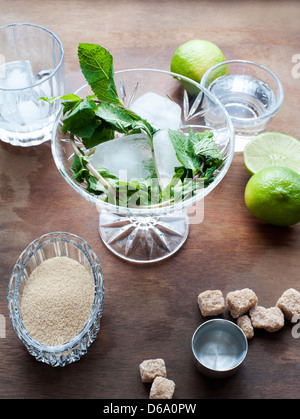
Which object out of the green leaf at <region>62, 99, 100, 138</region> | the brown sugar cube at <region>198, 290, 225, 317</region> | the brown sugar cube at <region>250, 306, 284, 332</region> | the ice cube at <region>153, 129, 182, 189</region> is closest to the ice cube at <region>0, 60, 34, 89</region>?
the green leaf at <region>62, 99, 100, 138</region>

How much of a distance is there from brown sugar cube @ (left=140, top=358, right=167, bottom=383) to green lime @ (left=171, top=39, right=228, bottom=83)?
0.78 meters

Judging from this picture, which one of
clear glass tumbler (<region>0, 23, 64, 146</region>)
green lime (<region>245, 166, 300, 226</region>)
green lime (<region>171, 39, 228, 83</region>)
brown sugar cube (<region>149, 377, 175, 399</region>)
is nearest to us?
brown sugar cube (<region>149, 377, 175, 399</region>)

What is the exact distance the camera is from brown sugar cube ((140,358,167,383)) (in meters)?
1.13

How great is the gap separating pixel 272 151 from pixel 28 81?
2.31 feet

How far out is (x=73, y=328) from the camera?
1.13 meters

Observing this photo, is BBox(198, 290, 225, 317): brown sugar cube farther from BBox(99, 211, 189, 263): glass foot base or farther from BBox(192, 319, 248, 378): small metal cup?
BBox(99, 211, 189, 263): glass foot base

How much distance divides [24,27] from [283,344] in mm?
1075

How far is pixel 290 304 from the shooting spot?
122cm

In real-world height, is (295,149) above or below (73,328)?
above

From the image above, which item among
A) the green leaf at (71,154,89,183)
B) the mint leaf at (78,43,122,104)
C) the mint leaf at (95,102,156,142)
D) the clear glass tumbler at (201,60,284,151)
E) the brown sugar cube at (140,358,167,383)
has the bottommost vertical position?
the brown sugar cube at (140,358,167,383)

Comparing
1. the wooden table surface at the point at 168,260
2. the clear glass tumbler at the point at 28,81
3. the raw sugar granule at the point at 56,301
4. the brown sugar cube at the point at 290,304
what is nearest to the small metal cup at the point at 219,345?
the wooden table surface at the point at 168,260
